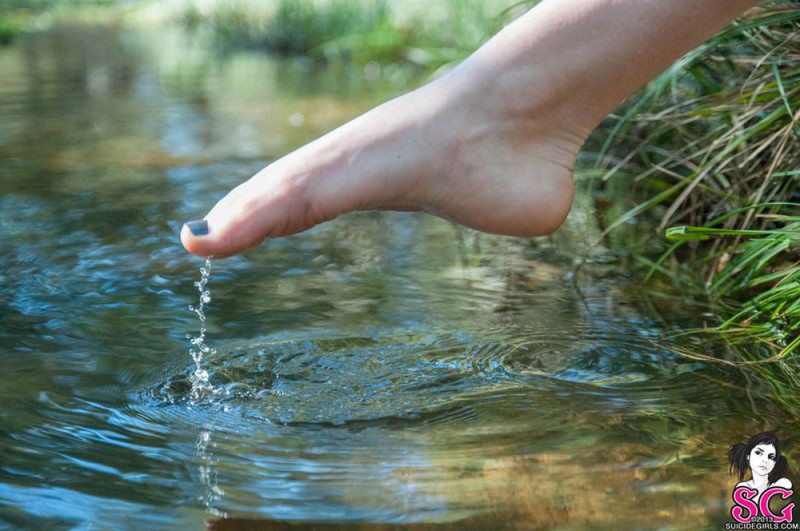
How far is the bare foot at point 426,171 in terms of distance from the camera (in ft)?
4.48

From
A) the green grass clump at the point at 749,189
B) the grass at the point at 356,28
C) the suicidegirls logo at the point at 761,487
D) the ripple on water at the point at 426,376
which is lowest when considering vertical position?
the suicidegirls logo at the point at 761,487

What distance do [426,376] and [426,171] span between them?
291mm

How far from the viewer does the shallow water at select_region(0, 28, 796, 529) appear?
1.03 metres

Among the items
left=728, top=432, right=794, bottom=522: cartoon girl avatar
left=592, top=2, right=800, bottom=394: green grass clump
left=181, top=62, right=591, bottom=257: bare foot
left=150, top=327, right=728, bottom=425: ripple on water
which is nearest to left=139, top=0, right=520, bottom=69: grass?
left=592, top=2, right=800, bottom=394: green grass clump

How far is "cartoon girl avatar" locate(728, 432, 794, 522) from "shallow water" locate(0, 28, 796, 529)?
21 millimetres

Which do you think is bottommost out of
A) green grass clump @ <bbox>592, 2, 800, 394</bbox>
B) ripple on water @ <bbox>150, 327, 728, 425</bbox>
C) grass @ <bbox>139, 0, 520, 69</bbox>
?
ripple on water @ <bbox>150, 327, 728, 425</bbox>

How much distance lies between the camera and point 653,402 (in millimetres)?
1268

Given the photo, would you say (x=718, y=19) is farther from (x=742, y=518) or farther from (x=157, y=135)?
(x=157, y=135)

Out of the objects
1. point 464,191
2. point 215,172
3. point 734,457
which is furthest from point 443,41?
point 734,457

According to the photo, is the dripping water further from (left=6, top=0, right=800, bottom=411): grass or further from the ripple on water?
(left=6, top=0, right=800, bottom=411): grass

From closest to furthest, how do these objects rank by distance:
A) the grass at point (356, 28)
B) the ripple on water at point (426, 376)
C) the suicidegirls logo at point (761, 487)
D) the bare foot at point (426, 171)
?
the suicidegirls logo at point (761, 487) < the ripple on water at point (426, 376) < the bare foot at point (426, 171) < the grass at point (356, 28)

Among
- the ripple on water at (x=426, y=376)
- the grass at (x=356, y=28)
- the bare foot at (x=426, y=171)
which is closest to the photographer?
the ripple on water at (x=426, y=376)

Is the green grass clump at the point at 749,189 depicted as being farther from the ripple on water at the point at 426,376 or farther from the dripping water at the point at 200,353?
the dripping water at the point at 200,353

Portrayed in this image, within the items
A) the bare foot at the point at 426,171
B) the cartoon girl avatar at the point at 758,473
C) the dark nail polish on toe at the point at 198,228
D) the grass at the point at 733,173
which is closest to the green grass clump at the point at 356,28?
the grass at the point at 733,173
